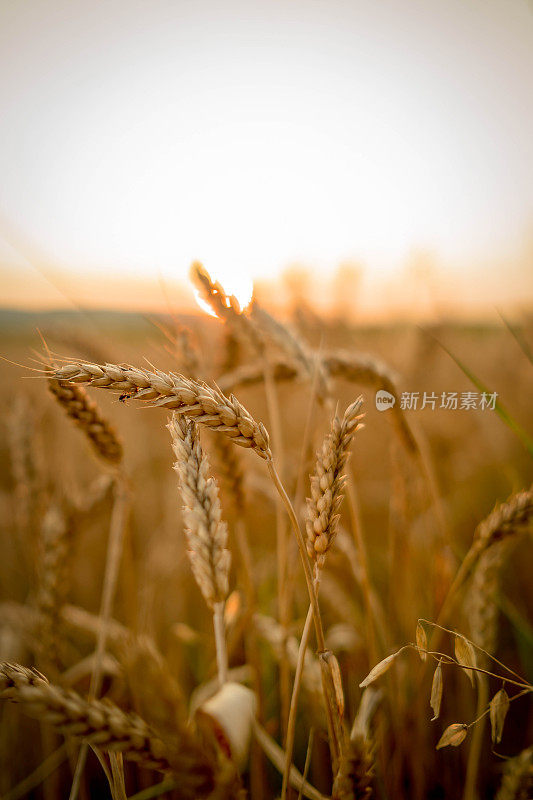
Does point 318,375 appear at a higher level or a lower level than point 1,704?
higher

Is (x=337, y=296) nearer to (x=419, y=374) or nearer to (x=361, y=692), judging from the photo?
(x=419, y=374)

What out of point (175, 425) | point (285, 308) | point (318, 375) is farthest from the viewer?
point (285, 308)

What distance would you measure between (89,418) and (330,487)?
0.29 metres

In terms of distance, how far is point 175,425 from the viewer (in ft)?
1.23

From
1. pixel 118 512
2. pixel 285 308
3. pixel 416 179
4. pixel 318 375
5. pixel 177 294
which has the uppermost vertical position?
pixel 416 179

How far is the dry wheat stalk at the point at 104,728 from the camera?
0.31m

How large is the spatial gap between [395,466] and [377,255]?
1.34ft

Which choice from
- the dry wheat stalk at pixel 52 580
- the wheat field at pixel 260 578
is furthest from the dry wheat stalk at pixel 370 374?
the dry wheat stalk at pixel 52 580

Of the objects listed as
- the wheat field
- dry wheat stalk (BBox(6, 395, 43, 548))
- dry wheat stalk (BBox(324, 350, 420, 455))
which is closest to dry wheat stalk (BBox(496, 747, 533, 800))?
the wheat field

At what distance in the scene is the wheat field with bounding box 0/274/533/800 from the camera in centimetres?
38

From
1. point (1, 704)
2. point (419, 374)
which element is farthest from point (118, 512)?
point (419, 374)

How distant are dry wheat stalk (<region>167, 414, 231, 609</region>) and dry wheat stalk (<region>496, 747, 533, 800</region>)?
447 millimetres

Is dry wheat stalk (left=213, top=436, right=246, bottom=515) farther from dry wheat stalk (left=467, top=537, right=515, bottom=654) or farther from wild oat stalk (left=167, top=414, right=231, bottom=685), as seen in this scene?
dry wheat stalk (left=467, top=537, right=515, bottom=654)

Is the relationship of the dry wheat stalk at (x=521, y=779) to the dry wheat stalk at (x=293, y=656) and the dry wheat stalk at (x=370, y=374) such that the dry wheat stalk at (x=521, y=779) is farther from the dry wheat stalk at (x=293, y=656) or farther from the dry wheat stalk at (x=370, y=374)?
the dry wheat stalk at (x=370, y=374)
